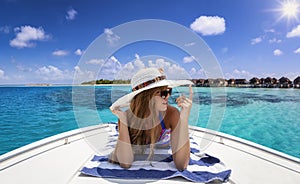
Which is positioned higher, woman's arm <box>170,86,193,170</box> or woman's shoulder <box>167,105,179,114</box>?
woman's shoulder <box>167,105,179,114</box>

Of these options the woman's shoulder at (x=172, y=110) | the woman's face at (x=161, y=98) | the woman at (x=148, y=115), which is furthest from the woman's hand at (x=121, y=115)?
the woman's shoulder at (x=172, y=110)

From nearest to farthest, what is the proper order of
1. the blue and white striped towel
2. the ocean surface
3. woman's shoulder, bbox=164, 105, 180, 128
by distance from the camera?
the blue and white striped towel < woman's shoulder, bbox=164, 105, 180, 128 < the ocean surface

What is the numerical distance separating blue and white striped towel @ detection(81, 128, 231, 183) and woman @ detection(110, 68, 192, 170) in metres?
0.06

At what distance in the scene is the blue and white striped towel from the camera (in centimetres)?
103

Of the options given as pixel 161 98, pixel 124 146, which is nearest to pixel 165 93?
pixel 161 98

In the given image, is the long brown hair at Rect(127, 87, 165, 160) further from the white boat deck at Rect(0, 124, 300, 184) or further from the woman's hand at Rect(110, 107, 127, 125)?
the white boat deck at Rect(0, 124, 300, 184)

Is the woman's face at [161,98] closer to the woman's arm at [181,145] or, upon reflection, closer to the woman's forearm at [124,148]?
the woman's arm at [181,145]

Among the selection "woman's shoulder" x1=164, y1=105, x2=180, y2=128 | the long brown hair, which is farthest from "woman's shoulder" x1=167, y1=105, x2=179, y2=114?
the long brown hair

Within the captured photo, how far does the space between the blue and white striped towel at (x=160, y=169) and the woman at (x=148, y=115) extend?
6cm

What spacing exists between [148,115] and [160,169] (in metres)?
0.35

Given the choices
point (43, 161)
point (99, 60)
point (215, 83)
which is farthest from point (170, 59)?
point (43, 161)

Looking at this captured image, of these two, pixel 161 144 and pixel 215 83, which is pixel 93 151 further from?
pixel 215 83

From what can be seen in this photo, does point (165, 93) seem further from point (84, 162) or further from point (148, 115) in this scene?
point (84, 162)

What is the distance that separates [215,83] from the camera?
1.43 m
